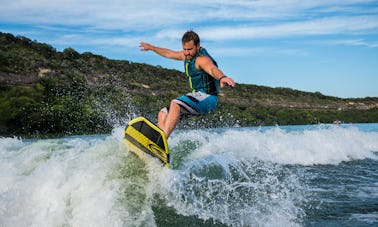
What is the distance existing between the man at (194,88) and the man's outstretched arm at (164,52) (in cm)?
29

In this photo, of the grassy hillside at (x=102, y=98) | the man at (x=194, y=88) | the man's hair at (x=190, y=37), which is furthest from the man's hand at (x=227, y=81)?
→ the grassy hillside at (x=102, y=98)

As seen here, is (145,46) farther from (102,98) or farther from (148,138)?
(102,98)

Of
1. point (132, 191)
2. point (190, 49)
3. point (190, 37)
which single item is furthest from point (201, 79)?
point (132, 191)

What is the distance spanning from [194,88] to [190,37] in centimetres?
82

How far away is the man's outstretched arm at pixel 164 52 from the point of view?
6.41 meters

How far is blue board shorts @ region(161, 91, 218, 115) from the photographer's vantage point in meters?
5.83

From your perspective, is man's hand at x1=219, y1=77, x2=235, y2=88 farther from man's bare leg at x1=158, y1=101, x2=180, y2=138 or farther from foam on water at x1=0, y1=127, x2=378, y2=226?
foam on water at x1=0, y1=127, x2=378, y2=226

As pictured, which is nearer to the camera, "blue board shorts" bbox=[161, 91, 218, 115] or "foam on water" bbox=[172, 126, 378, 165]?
"blue board shorts" bbox=[161, 91, 218, 115]

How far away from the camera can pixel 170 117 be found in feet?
18.9

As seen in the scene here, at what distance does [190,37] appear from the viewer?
18.9ft

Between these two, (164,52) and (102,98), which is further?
(102,98)

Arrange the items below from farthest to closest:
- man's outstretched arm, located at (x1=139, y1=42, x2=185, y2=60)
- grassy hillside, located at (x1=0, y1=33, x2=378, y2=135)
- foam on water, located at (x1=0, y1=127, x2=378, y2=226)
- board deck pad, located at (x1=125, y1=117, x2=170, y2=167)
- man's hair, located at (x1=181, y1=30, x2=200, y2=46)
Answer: grassy hillside, located at (x1=0, y1=33, x2=378, y2=135), man's outstretched arm, located at (x1=139, y1=42, x2=185, y2=60), man's hair, located at (x1=181, y1=30, x2=200, y2=46), board deck pad, located at (x1=125, y1=117, x2=170, y2=167), foam on water, located at (x1=0, y1=127, x2=378, y2=226)

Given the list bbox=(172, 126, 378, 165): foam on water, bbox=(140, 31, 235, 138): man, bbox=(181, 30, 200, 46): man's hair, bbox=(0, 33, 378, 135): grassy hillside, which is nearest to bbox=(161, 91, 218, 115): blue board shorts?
bbox=(140, 31, 235, 138): man

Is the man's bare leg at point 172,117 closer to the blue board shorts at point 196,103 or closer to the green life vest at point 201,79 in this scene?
the blue board shorts at point 196,103
